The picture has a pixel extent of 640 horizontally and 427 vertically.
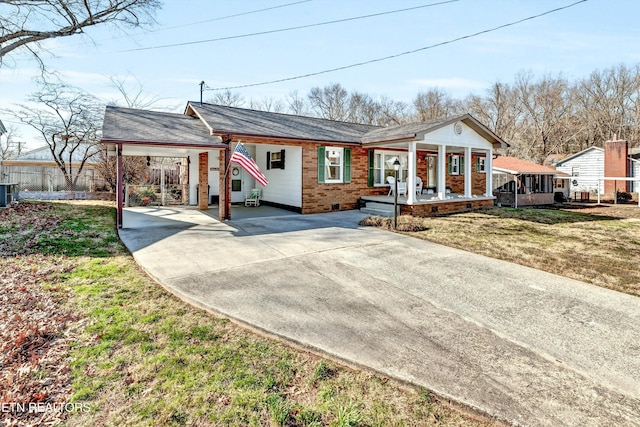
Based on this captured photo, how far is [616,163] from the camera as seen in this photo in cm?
2556

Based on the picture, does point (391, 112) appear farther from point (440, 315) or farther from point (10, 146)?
point (440, 315)

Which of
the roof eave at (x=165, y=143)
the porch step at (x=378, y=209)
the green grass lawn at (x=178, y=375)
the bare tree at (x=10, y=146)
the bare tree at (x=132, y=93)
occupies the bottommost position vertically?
the green grass lawn at (x=178, y=375)

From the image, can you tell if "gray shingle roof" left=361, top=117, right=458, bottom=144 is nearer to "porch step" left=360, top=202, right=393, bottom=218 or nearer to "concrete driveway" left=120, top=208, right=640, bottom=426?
"porch step" left=360, top=202, right=393, bottom=218

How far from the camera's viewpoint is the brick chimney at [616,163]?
2511 centimetres

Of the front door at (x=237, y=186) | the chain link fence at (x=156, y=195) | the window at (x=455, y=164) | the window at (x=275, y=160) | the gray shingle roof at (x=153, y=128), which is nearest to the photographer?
the gray shingle roof at (x=153, y=128)

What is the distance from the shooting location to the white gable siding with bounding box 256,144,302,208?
508 inches

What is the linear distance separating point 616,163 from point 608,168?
1.96 feet

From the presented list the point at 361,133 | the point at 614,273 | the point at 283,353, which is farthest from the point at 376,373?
the point at 361,133

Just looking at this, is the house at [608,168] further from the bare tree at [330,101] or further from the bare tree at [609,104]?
the bare tree at [330,101]

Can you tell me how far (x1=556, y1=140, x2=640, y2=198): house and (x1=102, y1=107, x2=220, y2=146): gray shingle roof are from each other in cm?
2442

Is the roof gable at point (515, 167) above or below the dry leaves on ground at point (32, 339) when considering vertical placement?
above

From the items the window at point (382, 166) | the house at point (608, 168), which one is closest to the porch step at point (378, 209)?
the window at point (382, 166)

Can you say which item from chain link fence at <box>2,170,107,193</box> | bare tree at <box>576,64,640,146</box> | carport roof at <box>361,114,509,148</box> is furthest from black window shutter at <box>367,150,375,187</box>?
bare tree at <box>576,64,640,146</box>

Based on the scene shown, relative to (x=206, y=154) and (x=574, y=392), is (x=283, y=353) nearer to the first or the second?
(x=574, y=392)
